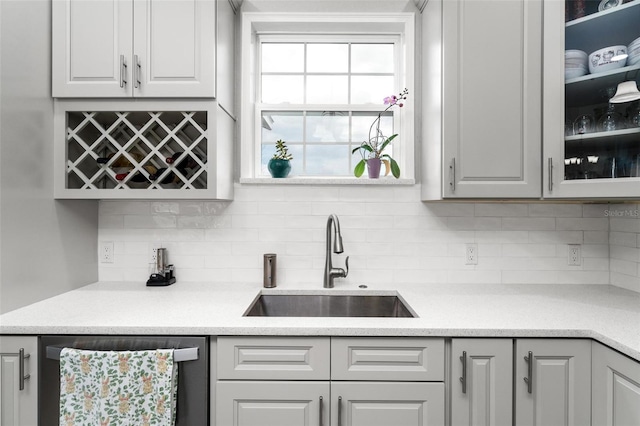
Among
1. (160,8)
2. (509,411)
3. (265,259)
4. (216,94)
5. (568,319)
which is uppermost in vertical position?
(160,8)

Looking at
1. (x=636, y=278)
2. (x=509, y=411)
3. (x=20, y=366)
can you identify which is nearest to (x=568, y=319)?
(x=509, y=411)

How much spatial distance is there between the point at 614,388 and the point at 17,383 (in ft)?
6.80

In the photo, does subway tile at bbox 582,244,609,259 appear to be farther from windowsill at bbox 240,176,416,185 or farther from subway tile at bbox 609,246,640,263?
windowsill at bbox 240,176,416,185

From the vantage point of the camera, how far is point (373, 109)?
214 centimetres

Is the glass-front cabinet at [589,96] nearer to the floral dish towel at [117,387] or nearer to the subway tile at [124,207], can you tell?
the floral dish towel at [117,387]

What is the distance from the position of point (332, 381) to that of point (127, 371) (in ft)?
2.35

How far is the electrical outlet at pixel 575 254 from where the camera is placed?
1.99 metres

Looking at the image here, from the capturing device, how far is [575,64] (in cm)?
159

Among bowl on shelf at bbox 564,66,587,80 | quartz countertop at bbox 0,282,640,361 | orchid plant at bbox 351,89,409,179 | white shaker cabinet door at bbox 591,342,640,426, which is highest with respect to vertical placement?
bowl on shelf at bbox 564,66,587,80

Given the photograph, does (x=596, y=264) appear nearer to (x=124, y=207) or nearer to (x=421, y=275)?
(x=421, y=275)

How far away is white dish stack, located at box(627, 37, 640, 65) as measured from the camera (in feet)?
4.83

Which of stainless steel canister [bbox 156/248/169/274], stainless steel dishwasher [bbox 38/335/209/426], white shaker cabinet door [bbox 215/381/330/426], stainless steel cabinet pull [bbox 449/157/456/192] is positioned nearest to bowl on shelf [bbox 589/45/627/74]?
stainless steel cabinet pull [bbox 449/157/456/192]

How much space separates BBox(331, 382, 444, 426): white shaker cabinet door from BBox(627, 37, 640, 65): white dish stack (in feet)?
4.93

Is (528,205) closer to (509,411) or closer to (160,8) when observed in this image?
(509,411)
